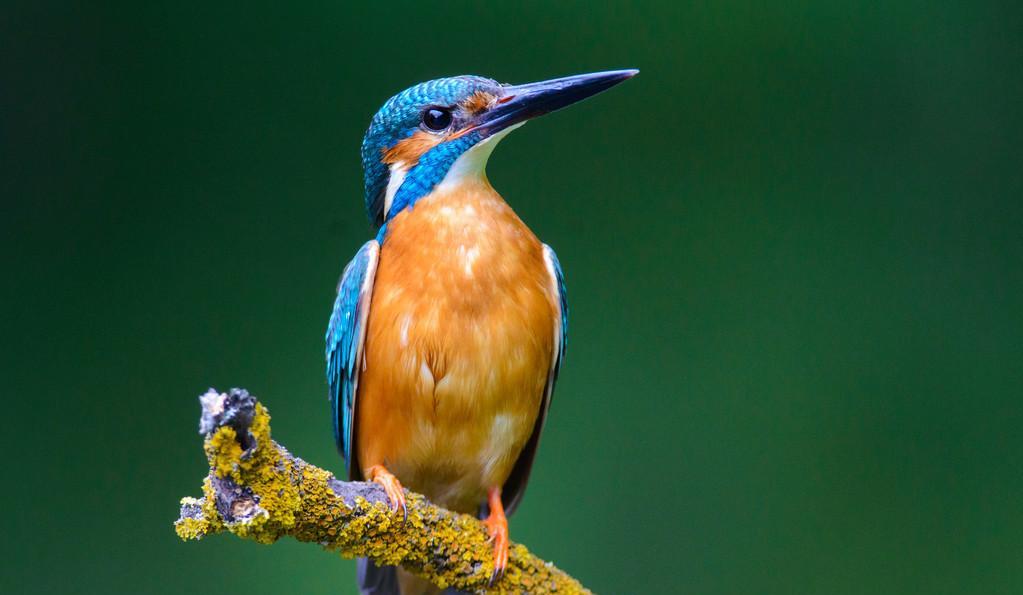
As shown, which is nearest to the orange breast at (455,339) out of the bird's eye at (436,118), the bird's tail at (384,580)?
the bird's eye at (436,118)

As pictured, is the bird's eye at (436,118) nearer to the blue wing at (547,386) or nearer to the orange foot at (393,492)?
the blue wing at (547,386)

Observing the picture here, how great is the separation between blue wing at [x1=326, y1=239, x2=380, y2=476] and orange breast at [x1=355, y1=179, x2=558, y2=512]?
0.06 feet

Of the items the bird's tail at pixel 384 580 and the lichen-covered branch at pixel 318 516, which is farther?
the bird's tail at pixel 384 580

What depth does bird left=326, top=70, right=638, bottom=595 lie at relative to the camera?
1936 mm

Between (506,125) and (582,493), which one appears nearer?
(506,125)

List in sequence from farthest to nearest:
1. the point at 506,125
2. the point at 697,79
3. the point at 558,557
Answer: the point at 697,79
the point at 558,557
the point at 506,125

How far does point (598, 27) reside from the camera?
10.5 ft

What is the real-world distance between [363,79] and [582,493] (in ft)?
4.49

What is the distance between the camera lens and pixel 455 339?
1.92 meters

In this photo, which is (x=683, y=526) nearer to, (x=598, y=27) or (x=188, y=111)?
(x=598, y=27)

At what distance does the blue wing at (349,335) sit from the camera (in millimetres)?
2004

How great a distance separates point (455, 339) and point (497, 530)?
0.36m

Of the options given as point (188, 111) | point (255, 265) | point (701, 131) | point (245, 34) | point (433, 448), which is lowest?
point (433, 448)

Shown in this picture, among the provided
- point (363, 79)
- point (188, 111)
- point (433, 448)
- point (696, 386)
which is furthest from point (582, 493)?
point (188, 111)
